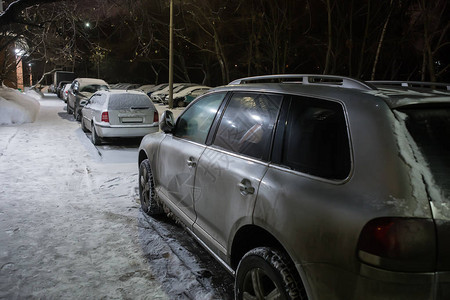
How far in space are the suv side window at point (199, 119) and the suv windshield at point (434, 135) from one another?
6.41ft

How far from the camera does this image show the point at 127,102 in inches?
434

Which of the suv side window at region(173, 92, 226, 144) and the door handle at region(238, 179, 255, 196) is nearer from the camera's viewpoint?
the door handle at region(238, 179, 255, 196)

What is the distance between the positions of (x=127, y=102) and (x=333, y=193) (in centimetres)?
964

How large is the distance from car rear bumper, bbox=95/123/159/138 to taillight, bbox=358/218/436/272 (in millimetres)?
9590

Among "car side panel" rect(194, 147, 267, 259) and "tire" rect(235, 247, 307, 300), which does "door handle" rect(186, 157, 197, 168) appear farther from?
"tire" rect(235, 247, 307, 300)

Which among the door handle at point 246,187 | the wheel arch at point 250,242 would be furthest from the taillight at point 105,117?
the door handle at point 246,187

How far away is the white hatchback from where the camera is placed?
420 inches

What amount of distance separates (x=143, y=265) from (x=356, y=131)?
105 inches

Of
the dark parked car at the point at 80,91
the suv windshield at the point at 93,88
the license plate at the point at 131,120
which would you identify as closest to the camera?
the license plate at the point at 131,120

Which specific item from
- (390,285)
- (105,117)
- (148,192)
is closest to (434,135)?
(390,285)

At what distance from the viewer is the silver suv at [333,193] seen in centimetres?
183

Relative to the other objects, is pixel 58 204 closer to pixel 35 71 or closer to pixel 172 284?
pixel 172 284

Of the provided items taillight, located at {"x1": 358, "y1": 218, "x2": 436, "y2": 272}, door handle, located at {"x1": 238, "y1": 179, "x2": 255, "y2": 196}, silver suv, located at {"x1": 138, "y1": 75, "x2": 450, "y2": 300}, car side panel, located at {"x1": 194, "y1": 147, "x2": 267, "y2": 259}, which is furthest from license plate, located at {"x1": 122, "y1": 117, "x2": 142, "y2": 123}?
taillight, located at {"x1": 358, "y1": 218, "x2": 436, "y2": 272}

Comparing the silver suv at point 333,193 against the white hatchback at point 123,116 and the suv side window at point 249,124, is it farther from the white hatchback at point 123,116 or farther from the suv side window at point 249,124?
the white hatchback at point 123,116
